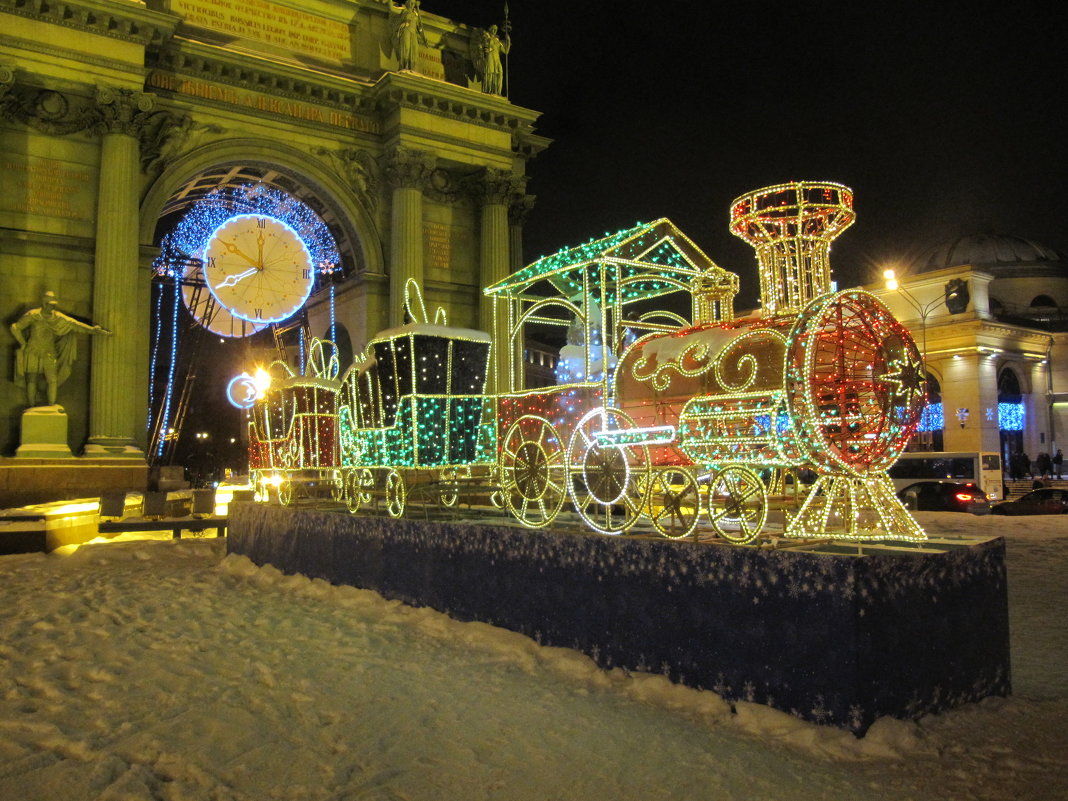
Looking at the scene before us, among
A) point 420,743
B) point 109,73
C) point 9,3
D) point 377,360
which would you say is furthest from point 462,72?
point 420,743

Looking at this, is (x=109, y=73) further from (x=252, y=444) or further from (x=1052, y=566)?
(x=1052, y=566)

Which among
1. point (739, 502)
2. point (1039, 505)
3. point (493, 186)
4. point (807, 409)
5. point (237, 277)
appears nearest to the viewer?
point (807, 409)

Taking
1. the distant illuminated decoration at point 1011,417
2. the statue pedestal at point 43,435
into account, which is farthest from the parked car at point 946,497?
the distant illuminated decoration at point 1011,417

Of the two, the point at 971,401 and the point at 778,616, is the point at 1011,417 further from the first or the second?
the point at 778,616

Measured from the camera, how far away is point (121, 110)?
20.0 meters

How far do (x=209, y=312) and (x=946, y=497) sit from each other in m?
24.5

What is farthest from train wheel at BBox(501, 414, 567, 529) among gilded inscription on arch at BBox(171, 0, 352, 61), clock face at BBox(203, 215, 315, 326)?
gilded inscription on arch at BBox(171, 0, 352, 61)

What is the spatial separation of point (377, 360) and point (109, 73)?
49.1 ft

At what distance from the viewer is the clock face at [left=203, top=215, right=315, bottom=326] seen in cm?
2229

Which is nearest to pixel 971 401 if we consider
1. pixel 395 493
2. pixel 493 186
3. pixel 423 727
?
pixel 493 186

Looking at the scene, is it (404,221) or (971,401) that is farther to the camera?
(971,401)

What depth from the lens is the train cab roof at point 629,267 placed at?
7.68m

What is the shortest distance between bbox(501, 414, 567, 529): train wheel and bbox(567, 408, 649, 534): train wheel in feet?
1.22

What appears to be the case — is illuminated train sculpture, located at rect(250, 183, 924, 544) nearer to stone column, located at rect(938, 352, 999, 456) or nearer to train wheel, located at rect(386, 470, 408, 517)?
train wheel, located at rect(386, 470, 408, 517)
